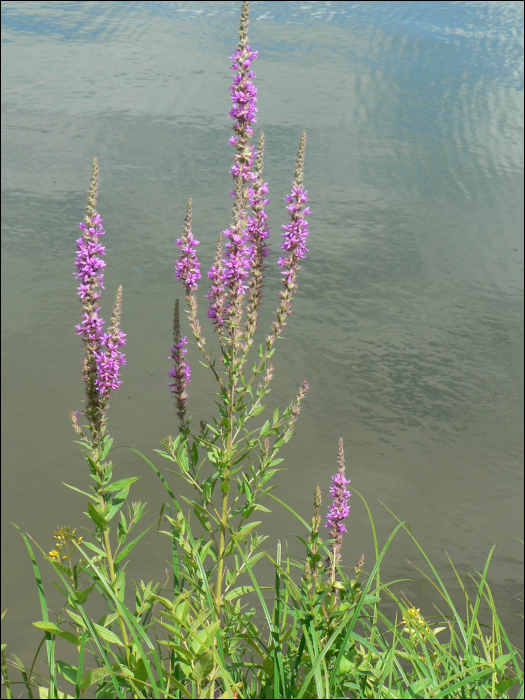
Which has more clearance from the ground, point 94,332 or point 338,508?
point 94,332

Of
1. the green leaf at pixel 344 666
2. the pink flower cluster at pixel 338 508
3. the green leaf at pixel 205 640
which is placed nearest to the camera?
the green leaf at pixel 205 640

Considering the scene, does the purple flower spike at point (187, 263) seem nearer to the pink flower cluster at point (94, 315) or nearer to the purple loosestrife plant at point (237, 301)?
the purple loosestrife plant at point (237, 301)

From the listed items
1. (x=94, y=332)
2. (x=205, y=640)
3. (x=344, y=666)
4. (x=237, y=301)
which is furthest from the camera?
(x=237, y=301)

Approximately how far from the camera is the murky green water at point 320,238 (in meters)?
3.99

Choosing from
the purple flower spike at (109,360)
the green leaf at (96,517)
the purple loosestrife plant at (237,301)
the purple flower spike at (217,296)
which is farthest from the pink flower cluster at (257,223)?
the green leaf at (96,517)

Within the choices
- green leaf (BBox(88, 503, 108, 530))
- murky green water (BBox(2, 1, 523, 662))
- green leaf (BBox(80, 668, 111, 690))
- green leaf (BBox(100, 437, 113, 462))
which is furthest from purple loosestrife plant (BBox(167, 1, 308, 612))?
murky green water (BBox(2, 1, 523, 662))

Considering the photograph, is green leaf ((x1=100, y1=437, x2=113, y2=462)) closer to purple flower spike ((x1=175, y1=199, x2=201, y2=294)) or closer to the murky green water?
purple flower spike ((x1=175, y1=199, x2=201, y2=294))

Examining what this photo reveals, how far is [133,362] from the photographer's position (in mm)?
4648

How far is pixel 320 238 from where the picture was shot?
237 inches

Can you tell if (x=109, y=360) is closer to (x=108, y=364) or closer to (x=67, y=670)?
(x=108, y=364)

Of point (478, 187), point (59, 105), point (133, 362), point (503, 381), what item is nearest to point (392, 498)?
point (503, 381)

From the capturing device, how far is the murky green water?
3.99 meters

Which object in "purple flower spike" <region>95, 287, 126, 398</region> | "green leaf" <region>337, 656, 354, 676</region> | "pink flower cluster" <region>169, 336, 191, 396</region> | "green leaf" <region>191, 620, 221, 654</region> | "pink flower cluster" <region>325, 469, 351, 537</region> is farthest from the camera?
"pink flower cluster" <region>169, 336, 191, 396</region>

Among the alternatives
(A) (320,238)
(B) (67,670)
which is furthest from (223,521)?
(A) (320,238)
